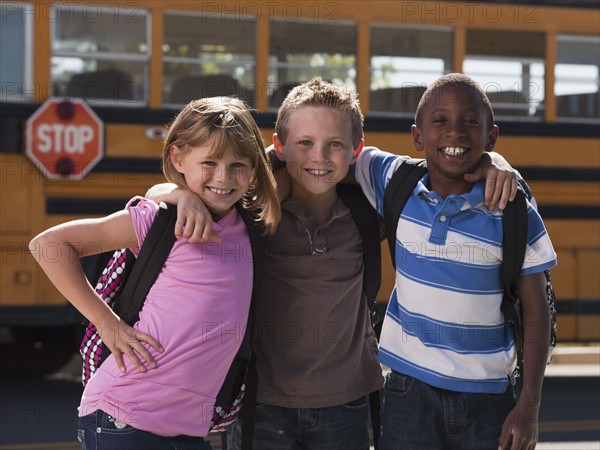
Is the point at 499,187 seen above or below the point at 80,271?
above

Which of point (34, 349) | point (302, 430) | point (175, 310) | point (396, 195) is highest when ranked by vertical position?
point (396, 195)

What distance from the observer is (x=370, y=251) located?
8.47 ft

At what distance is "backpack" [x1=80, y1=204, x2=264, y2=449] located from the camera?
2246 millimetres

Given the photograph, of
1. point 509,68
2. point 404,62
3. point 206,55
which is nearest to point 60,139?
point 206,55

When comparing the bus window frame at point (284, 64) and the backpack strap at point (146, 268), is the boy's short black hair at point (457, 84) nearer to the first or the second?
the backpack strap at point (146, 268)

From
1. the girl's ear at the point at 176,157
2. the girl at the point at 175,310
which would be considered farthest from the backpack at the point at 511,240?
the girl's ear at the point at 176,157

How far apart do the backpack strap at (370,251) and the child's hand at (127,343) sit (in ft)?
2.04

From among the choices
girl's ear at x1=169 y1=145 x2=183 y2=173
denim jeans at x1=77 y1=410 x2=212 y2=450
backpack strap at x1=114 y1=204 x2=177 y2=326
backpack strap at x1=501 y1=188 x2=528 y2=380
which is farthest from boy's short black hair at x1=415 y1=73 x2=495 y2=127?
denim jeans at x1=77 y1=410 x2=212 y2=450

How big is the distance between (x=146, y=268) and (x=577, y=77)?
4.79 metres

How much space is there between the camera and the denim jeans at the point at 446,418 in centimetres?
240

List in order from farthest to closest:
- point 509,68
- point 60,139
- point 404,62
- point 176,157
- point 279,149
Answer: point 509,68, point 404,62, point 60,139, point 279,149, point 176,157

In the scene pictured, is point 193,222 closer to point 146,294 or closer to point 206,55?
point 146,294

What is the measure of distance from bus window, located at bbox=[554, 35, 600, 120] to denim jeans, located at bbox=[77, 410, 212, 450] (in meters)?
4.77

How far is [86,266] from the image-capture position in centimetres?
560
